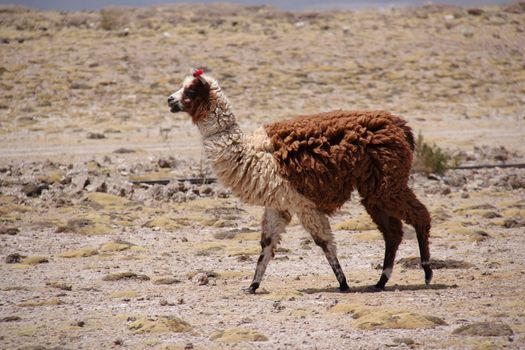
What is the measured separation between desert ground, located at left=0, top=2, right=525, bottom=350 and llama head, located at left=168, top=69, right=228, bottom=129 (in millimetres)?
1944

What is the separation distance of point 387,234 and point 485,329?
2536mm

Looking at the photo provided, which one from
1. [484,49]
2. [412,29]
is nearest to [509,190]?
[484,49]

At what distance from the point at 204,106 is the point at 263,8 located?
4709 cm

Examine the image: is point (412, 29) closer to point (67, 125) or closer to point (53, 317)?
point (67, 125)

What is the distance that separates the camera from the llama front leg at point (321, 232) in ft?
32.6

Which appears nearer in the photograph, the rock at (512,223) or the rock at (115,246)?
the rock at (115,246)

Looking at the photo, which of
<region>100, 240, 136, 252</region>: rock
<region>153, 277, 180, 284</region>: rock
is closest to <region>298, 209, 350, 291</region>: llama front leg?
<region>153, 277, 180, 284</region>: rock

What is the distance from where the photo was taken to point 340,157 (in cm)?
984

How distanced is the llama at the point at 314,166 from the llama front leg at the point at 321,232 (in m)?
Answer: 0.01

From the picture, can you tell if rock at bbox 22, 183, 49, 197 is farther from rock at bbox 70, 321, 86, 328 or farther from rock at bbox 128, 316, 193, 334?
rock at bbox 128, 316, 193, 334

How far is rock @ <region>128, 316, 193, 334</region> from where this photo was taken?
8.30 m

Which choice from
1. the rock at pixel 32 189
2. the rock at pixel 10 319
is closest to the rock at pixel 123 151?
the rock at pixel 32 189

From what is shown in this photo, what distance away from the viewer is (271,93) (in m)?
31.3

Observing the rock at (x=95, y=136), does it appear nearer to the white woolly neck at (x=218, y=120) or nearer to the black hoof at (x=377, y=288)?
the white woolly neck at (x=218, y=120)
